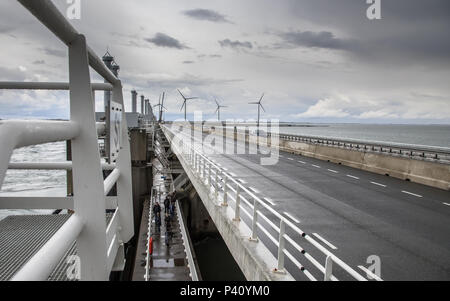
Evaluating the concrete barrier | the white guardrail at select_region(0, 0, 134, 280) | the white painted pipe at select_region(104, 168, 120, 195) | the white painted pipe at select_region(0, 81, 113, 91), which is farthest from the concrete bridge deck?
the white painted pipe at select_region(0, 81, 113, 91)

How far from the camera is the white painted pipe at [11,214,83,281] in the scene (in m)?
1.49

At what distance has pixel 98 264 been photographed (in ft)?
8.07

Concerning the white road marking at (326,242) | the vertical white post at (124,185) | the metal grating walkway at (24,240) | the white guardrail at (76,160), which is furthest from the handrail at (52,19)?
the white road marking at (326,242)

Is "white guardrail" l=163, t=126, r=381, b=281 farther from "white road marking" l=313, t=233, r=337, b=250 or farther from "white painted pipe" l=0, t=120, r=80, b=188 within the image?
"white painted pipe" l=0, t=120, r=80, b=188

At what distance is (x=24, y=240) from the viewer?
14.1 feet

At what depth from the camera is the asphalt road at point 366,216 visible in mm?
7836

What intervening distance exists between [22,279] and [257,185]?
50.6ft

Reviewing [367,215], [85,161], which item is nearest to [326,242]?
[367,215]

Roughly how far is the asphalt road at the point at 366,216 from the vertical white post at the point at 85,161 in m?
5.38

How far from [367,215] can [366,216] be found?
175 millimetres

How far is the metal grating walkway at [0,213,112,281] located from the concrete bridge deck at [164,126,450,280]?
4479 mm

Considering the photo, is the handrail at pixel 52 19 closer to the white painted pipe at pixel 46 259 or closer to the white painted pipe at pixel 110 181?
the white painted pipe at pixel 46 259
